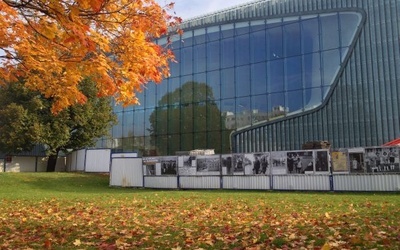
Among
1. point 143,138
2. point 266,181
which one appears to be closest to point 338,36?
point 266,181

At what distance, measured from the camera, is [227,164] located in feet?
70.5

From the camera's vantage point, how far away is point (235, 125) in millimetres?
34531

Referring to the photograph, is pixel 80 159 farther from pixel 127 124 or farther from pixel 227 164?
pixel 227 164

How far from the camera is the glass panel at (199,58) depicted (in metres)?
37.9

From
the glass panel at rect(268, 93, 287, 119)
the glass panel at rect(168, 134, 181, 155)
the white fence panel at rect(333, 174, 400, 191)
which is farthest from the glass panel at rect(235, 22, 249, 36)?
the white fence panel at rect(333, 174, 400, 191)

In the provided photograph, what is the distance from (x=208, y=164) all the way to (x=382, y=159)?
8689 mm

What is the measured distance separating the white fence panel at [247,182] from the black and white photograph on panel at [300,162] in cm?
135

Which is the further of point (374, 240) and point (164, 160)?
point (164, 160)

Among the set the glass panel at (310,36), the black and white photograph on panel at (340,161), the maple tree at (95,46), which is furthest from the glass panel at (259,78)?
the maple tree at (95,46)

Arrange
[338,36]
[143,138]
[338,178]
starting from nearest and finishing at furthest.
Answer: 1. [338,178]
2. [338,36]
3. [143,138]

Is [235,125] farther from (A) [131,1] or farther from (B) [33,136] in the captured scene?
(A) [131,1]

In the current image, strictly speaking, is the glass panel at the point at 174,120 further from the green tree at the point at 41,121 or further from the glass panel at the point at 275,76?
the glass panel at the point at 275,76

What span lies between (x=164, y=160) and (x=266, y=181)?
6310 mm

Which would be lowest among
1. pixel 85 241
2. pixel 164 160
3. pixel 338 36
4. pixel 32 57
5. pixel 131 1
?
pixel 85 241
